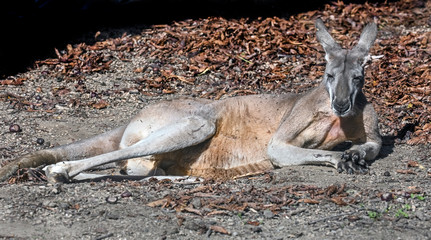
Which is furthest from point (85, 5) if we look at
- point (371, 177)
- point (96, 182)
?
point (371, 177)

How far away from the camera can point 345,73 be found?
5.75 meters

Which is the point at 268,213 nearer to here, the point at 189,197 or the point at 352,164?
the point at 189,197

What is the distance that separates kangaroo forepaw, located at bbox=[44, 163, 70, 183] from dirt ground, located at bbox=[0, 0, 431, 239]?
12cm

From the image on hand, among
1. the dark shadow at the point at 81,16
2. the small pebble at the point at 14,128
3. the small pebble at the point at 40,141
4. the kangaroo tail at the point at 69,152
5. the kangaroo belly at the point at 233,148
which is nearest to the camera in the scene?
the kangaroo tail at the point at 69,152

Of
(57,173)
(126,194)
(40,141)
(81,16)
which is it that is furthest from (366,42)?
(81,16)

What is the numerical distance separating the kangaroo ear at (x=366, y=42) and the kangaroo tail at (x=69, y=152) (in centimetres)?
234

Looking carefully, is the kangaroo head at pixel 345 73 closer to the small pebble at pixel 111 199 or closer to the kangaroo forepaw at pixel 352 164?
the kangaroo forepaw at pixel 352 164

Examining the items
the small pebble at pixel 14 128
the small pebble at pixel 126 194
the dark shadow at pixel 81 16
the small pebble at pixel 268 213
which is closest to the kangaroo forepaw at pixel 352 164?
the small pebble at pixel 268 213

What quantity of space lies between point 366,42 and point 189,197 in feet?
7.88

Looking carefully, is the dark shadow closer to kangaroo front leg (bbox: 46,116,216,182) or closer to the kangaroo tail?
the kangaroo tail

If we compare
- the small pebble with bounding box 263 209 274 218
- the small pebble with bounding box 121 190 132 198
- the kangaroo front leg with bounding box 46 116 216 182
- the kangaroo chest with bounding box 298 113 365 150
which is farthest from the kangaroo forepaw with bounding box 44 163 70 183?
the kangaroo chest with bounding box 298 113 365 150

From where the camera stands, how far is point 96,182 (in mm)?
5422

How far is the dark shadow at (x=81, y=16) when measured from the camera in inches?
349

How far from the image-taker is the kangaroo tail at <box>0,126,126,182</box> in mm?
5489
